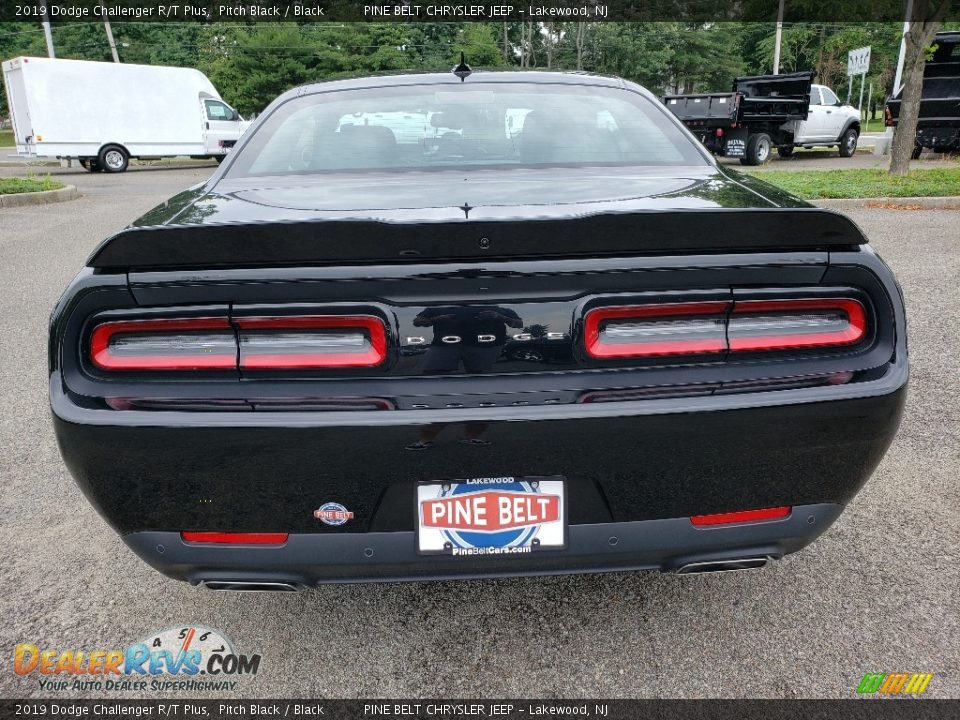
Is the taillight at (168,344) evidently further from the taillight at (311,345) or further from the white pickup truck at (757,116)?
the white pickup truck at (757,116)

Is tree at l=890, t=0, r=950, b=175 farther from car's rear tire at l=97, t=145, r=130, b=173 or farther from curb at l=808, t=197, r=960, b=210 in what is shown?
car's rear tire at l=97, t=145, r=130, b=173

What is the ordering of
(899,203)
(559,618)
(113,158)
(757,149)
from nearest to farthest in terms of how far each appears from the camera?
1. (559,618)
2. (899,203)
3. (757,149)
4. (113,158)

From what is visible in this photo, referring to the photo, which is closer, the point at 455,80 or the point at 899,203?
the point at 455,80

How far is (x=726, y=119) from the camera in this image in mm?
15844

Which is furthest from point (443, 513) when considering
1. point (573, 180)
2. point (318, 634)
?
point (573, 180)

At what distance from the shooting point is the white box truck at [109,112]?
1889 centimetres

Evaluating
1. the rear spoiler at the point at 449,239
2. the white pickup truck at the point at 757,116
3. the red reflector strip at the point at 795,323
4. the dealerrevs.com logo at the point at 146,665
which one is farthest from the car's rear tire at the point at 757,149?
the dealerrevs.com logo at the point at 146,665

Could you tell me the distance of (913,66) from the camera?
11.3m

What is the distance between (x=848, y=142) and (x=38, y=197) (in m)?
18.9

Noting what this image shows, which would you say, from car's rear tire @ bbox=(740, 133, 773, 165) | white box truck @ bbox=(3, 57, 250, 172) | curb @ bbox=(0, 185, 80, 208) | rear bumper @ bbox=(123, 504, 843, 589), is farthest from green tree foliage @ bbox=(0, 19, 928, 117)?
rear bumper @ bbox=(123, 504, 843, 589)

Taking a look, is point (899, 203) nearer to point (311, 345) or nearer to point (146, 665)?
point (311, 345)

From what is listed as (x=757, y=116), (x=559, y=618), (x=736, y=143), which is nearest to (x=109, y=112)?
(x=736, y=143)

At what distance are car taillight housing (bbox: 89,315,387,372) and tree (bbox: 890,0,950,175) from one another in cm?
1248

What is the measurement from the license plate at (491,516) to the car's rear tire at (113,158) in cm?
2194
